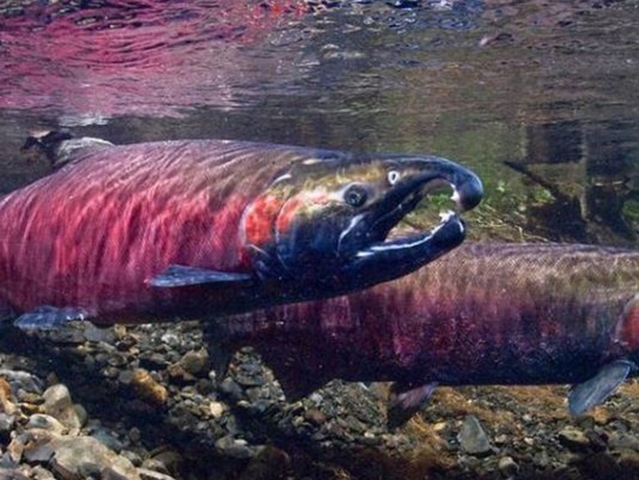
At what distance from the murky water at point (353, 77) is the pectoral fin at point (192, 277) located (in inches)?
239

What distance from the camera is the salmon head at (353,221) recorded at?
322 cm

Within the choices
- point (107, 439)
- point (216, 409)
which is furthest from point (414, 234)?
point (216, 409)

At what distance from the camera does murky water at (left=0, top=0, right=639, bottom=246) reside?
9375 mm

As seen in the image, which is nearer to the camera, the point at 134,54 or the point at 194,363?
the point at 194,363

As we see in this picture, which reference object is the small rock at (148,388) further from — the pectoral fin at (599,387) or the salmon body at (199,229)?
the pectoral fin at (599,387)

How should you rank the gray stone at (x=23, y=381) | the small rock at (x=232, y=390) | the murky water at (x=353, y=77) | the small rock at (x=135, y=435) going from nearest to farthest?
the small rock at (x=135, y=435), the gray stone at (x=23, y=381), the small rock at (x=232, y=390), the murky water at (x=353, y=77)

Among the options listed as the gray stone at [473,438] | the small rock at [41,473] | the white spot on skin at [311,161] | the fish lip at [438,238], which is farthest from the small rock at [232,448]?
the white spot on skin at [311,161]

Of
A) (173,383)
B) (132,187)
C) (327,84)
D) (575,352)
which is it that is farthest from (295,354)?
(327,84)

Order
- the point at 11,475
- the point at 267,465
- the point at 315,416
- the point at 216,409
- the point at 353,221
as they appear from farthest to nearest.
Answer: the point at 315,416
the point at 216,409
the point at 267,465
the point at 11,475
the point at 353,221

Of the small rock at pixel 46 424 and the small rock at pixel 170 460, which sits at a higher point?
the small rock at pixel 46 424

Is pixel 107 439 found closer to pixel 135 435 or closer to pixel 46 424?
pixel 135 435

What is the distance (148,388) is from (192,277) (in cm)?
243

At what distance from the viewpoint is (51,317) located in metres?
3.94

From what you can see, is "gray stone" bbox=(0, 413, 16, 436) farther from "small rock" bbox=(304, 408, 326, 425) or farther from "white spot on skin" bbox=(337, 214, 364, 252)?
"white spot on skin" bbox=(337, 214, 364, 252)
